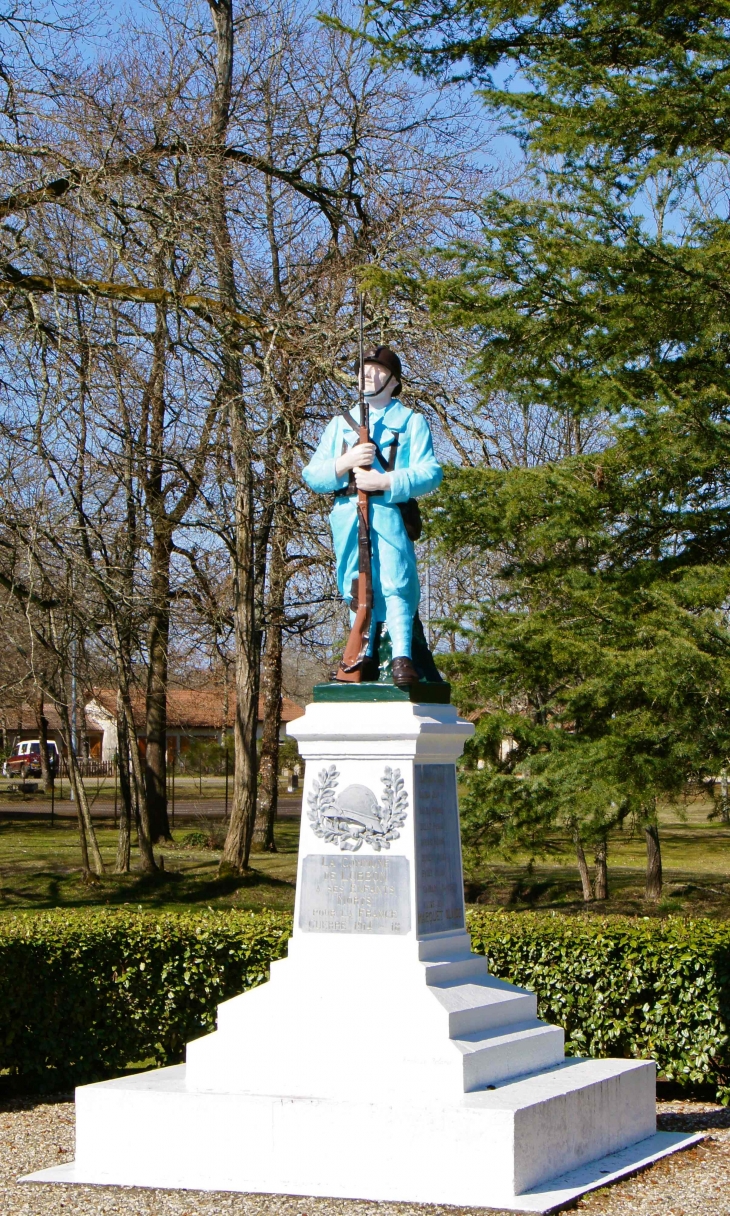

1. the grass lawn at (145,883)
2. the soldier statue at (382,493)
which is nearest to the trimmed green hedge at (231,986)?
the soldier statue at (382,493)

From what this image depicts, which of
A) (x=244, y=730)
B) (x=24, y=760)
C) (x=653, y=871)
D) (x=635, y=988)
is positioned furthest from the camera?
(x=24, y=760)

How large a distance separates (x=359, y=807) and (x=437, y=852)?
0.48 m

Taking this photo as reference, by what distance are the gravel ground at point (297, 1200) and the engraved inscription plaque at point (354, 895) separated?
128cm

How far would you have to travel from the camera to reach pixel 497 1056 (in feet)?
20.7

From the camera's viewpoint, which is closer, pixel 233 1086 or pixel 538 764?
pixel 233 1086

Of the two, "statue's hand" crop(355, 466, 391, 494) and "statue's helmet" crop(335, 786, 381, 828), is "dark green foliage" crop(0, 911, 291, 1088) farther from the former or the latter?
"statue's hand" crop(355, 466, 391, 494)

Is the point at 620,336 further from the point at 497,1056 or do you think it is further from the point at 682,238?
the point at 497,1056

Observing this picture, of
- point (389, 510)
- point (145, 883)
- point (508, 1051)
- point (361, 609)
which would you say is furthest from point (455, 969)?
point (145, 883)

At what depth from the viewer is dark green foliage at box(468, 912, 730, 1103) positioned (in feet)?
27.3

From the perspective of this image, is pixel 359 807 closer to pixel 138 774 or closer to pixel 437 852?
pixel 437 852

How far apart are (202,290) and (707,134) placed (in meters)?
6.05

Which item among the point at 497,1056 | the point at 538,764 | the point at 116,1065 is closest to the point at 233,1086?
the point at 497,1056

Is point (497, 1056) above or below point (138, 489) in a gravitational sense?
below

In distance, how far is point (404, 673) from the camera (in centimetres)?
684
